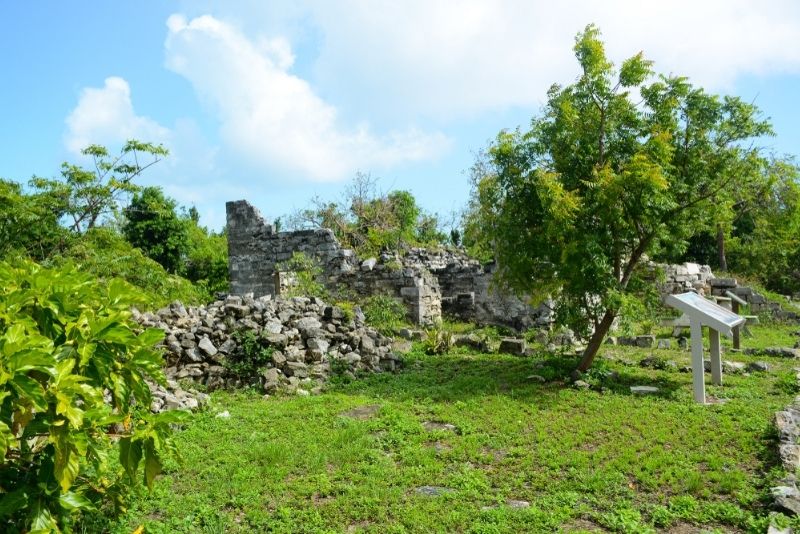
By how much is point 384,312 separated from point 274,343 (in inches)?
162

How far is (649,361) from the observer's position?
31.1 ft

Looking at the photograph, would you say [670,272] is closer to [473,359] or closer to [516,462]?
[473,359]

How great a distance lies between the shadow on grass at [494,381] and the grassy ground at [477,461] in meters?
0.05

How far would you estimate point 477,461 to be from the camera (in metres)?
5.40

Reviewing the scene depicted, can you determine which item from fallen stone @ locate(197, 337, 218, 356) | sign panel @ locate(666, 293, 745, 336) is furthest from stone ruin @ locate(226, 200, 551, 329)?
fallen stone @ locate(197, 337, 218, 356)

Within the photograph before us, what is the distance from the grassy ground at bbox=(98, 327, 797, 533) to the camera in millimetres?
4242

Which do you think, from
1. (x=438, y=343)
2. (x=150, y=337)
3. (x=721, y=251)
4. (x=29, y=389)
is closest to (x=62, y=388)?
(x=29, y=389)

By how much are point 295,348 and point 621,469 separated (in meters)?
5.12

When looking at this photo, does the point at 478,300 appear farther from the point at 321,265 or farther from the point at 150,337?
the point at 150,337

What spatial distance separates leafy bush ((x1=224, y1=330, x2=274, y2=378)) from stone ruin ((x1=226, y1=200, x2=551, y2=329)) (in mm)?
5558

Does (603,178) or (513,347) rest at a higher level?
(603,178)

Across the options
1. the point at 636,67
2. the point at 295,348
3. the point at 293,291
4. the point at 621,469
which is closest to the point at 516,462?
the point at 621,469

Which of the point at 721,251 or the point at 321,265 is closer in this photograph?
the point at 321,265

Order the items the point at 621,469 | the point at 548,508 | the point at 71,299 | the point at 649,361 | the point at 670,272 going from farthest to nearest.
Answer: the point at 670,272, the point at 649,361, the point at 621,469, the point at 548,508, the point at 71,299
